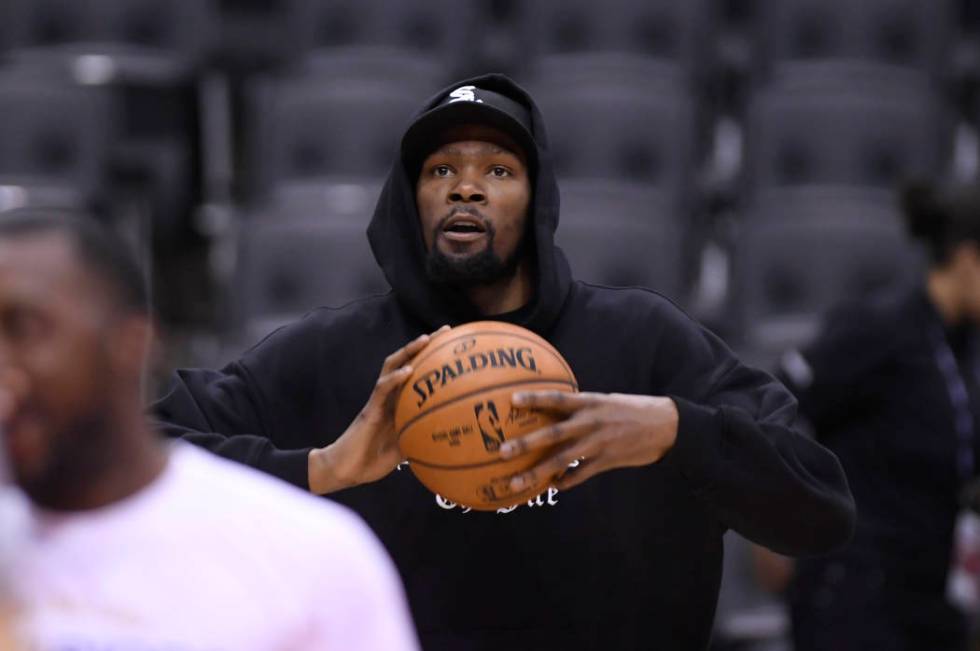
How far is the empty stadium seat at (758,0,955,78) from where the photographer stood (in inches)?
338

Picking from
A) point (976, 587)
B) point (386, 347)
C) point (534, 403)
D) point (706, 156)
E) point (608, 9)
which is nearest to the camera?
point (534, 403)

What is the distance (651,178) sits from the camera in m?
8.02

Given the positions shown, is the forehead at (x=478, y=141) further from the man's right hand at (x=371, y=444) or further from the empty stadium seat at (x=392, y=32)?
the empty stadium seat at (x=392, y=32)

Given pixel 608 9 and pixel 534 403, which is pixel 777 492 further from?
pixel 608 9

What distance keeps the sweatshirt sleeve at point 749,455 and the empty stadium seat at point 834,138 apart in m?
4.76

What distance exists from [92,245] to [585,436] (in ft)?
3.87

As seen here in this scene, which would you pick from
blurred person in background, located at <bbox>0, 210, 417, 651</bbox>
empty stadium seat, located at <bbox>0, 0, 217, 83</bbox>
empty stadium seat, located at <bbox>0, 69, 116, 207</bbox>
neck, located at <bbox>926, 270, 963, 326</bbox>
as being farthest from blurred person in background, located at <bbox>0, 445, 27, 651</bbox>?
empty stadium seat, located at <bbox>0, 0, 217, 83</bbox>

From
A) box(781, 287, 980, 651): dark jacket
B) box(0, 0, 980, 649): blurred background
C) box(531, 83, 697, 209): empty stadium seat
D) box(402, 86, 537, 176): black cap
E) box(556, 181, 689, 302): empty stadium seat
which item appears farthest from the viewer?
box(531, 83, 697, 209): empty stadium seat

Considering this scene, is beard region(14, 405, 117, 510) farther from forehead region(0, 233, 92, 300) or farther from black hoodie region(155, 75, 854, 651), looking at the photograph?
black hoodie region(155, 75, 854, 651)

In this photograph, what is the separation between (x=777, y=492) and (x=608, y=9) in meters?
5.69

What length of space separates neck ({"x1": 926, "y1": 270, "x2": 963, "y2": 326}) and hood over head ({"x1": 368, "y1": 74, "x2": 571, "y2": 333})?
5.82 ft

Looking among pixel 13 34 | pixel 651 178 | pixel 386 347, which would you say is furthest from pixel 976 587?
pixel 13 34

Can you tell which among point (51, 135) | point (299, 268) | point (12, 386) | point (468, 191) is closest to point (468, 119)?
point (468, 191)

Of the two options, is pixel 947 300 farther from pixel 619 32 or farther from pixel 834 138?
pixel 619 32
